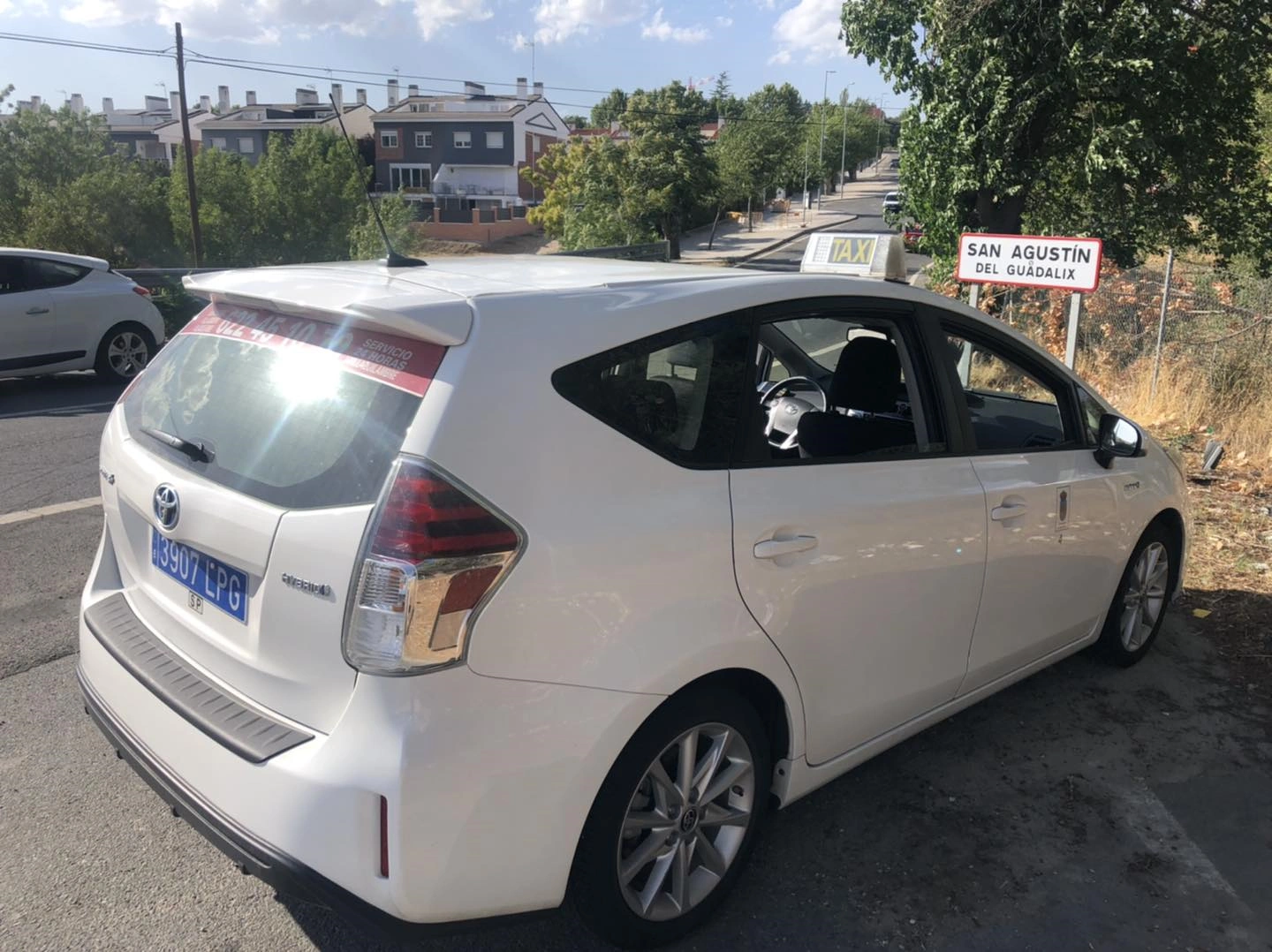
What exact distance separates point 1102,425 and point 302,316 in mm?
3052

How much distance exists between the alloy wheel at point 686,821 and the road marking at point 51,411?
885cm

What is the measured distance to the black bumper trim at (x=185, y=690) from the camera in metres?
2.16

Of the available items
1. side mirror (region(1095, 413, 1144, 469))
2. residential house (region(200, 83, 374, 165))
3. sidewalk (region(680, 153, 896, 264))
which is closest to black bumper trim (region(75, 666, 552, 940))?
side mirror (region(1095, 413, 1144, 469))

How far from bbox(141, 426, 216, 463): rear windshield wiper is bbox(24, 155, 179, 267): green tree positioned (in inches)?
1705

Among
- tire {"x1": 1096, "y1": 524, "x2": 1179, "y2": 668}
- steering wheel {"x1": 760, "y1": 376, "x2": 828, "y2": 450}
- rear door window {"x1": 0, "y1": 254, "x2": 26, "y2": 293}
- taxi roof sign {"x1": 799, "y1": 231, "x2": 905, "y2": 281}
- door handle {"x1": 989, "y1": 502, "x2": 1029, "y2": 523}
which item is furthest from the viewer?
rear door window {"x1": 0, "y1": 254, "x2": 26, "y2": 293}

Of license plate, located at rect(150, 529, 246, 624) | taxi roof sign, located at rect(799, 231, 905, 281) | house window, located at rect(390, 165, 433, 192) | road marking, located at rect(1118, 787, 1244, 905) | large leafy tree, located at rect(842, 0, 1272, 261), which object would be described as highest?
house window, located at rect(390, 165, 433, 192)

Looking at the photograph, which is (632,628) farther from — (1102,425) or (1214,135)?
(1214,135)

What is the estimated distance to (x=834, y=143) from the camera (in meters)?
102

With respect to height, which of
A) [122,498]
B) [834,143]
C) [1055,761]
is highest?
[834,143]

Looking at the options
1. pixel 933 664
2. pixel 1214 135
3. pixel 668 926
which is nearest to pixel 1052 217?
pixel 1214 135

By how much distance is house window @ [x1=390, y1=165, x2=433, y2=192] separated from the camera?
82.9 m

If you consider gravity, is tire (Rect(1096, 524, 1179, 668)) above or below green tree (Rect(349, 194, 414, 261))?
below

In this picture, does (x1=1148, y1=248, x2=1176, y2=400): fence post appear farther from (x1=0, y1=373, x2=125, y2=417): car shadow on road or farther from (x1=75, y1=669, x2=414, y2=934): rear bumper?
(x1=0, y1=373, x2=125, y2=417): car shadow on road

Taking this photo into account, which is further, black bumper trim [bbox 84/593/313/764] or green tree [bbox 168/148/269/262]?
green tree [bbox 168/148/269/262]
